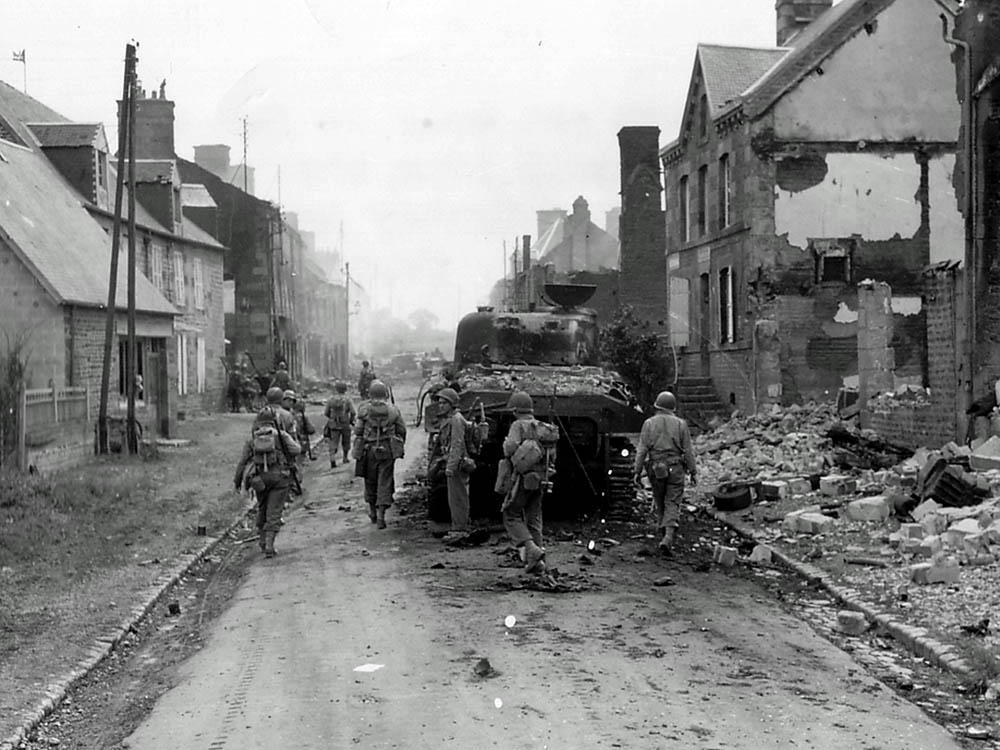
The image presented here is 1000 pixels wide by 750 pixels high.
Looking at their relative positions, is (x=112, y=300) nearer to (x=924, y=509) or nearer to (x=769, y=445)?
(x=769, y=445)

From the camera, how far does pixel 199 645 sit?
9172 millimetres

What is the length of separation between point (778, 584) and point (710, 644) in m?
3.24

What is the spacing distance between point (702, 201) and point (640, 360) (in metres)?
4.36

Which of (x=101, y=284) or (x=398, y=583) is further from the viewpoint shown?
(x=101, y=284)

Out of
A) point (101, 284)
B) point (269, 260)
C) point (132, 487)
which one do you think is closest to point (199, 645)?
point (132, 487)

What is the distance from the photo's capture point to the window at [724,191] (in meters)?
30.1

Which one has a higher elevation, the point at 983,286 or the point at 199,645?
the point at 983,286

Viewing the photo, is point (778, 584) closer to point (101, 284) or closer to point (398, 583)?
point (398, 583)

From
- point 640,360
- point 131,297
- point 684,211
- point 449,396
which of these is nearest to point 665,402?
point 449,396

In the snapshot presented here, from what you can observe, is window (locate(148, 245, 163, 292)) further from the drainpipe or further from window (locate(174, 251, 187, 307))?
the drainpipe

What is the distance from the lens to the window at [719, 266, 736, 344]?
99.0 feet

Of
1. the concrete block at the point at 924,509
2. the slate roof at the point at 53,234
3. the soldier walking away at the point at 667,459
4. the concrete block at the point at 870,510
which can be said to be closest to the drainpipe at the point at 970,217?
the concrete block at the point at 870,510

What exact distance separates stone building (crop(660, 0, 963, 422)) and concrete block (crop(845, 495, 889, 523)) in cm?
1386

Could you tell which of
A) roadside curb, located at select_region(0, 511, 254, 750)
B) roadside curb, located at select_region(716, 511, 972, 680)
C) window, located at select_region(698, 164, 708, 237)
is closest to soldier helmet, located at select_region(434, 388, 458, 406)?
roadside curb, located at select_region(0, 511, 254, 750)
